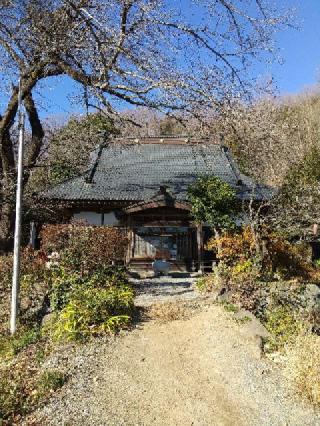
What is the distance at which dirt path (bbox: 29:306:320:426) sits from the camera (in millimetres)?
6133

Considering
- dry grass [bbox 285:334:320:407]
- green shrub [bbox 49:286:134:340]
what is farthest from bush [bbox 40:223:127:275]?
dry grass [bbox 285:334:320:407]

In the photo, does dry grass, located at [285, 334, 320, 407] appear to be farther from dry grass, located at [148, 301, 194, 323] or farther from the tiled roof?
the tiled roof

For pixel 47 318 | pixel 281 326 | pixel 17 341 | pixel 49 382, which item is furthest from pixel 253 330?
pixel 17 341

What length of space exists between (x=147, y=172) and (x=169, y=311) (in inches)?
396

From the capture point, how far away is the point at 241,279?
10.3m

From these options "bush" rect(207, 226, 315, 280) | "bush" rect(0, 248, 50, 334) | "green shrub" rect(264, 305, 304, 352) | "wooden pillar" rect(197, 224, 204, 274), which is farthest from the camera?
"wooden pillar" rect(197, 224, 204, 274)

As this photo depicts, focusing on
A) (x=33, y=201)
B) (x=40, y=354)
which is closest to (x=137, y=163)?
(x=33, y=201)

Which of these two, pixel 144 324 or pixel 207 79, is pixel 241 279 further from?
pixel 207 79

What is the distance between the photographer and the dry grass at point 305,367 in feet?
21.5

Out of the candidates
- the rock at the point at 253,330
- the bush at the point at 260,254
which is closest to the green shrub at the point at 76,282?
the bush at the point at 260,254

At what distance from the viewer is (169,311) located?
9.88 meters

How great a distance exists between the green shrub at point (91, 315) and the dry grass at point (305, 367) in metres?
3.24

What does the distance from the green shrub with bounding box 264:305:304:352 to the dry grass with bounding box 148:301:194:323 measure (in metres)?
1.80

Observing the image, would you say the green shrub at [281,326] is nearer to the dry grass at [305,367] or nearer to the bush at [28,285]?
the dry grass at [305,367]
